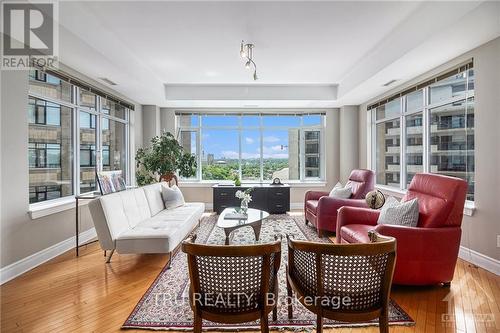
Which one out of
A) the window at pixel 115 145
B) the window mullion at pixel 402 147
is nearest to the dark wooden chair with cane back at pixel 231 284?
the window at pixel 115 145

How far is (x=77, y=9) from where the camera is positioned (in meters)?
2.52

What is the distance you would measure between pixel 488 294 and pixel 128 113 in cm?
612

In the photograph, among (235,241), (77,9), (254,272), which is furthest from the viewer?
(235,241)

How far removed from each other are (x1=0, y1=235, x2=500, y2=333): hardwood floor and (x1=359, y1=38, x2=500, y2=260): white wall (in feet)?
1.21

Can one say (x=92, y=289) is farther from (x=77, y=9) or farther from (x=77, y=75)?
(x=77, y=75)

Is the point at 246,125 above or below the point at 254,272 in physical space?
above

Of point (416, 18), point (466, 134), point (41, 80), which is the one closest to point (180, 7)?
point (41, 80)

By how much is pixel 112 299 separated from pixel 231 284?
1504 millimetres

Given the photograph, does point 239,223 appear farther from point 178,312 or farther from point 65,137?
point 65,137

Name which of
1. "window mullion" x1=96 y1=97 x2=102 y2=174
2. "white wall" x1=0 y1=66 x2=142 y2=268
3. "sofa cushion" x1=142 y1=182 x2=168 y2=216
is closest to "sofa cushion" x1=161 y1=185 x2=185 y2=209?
"sofa cushion" x1=142 y1=182 x2=168 y2=216

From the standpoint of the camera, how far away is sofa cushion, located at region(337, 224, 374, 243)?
254 cm

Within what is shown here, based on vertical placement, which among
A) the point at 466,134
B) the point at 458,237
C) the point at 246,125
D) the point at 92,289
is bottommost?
the point at 92,289

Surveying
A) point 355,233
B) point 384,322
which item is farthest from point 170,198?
point 384,322

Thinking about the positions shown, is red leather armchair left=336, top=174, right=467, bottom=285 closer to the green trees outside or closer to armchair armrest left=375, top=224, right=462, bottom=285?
armchair armrest left=375, top=224, right=462, bottom=285
